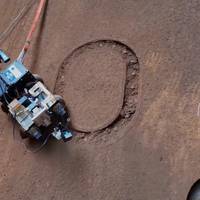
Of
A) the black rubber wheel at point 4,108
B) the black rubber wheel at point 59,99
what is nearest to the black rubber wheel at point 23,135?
the black rubber wheel at point 4,108

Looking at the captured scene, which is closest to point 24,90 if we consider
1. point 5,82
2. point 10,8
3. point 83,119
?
point 5,82

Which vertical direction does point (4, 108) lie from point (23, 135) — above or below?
above

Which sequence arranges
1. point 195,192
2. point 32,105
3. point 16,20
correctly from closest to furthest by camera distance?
point 195,192, point 32,105, point 16,20

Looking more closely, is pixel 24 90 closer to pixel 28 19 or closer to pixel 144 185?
pixel 28 19

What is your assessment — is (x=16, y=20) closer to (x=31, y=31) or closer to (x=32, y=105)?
(x=31, y=31)

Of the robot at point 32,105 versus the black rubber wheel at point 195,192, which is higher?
the robot at point 32,105

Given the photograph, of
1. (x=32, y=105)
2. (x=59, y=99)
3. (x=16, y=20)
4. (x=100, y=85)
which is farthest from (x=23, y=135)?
(x=16, y=20)

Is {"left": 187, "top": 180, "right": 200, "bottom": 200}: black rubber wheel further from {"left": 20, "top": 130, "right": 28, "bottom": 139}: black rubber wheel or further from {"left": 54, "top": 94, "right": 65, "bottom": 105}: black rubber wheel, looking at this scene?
{"left": 20, "top": 130, "right": 28, "bottom": 139}: black rubber wheel

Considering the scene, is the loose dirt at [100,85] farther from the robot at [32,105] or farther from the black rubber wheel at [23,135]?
the black rubber wheel at [23,135]
